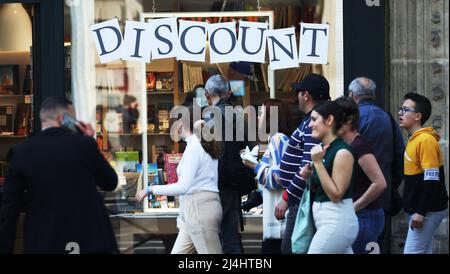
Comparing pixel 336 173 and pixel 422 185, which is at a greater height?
pixel 336 173

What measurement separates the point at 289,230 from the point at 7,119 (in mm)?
4252

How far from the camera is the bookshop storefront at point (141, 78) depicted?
1073 centimetres

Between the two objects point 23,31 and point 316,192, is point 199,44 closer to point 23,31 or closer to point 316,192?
point 23,31

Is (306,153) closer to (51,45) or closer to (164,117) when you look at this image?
(164,117)

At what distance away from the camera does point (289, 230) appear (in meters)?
8.63

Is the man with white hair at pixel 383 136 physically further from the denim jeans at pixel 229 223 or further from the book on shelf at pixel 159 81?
the book on shelf at pixel 159 81

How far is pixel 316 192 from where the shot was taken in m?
7.91

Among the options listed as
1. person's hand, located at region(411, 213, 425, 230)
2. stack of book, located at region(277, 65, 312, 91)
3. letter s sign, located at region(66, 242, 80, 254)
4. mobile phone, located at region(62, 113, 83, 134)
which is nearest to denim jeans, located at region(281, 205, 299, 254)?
person's hand, located at region(411, 213, 425, 230)

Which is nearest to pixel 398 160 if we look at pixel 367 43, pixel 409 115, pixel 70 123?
pixel 409 115

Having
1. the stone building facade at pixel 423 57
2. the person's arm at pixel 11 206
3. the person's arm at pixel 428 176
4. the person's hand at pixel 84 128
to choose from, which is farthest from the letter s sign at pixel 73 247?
the stone building facade at pixel 423 57

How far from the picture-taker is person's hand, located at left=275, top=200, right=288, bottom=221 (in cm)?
880

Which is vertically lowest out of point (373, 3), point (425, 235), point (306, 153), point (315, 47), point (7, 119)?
point (425, 235)
